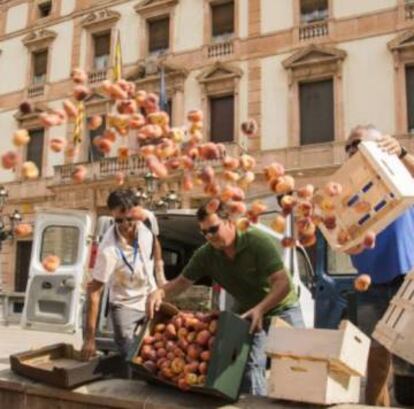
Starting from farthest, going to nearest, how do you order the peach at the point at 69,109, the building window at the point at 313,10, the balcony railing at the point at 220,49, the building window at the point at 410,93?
the balcony railing at the point at 220,49
the building window at the point at 313,10
the building window at the point at 410,93
the peach at the point at 69,109

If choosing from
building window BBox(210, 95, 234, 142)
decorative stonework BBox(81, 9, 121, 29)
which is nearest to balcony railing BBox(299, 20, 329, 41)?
building window BBox(210, 95, 234, 142)

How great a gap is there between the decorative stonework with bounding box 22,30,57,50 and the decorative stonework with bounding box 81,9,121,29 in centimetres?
148

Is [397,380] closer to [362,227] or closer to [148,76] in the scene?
[362,227]

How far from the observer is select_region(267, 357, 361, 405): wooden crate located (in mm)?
2645

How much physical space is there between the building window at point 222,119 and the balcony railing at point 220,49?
1330 millimetres

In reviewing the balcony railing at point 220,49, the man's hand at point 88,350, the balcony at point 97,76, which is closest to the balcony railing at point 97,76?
the balcony at point 97,76

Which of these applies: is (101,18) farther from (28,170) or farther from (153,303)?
(28,170)

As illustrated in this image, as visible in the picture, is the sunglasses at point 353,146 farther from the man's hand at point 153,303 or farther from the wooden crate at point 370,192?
the man's hand at point 153,303

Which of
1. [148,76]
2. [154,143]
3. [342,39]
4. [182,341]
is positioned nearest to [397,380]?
[182,341]

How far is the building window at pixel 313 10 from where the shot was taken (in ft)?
52.1

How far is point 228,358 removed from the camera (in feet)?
8.99

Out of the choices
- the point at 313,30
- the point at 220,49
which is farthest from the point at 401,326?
the point at 220,49

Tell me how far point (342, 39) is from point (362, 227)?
1341cm

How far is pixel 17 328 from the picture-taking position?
11586 millimetres
